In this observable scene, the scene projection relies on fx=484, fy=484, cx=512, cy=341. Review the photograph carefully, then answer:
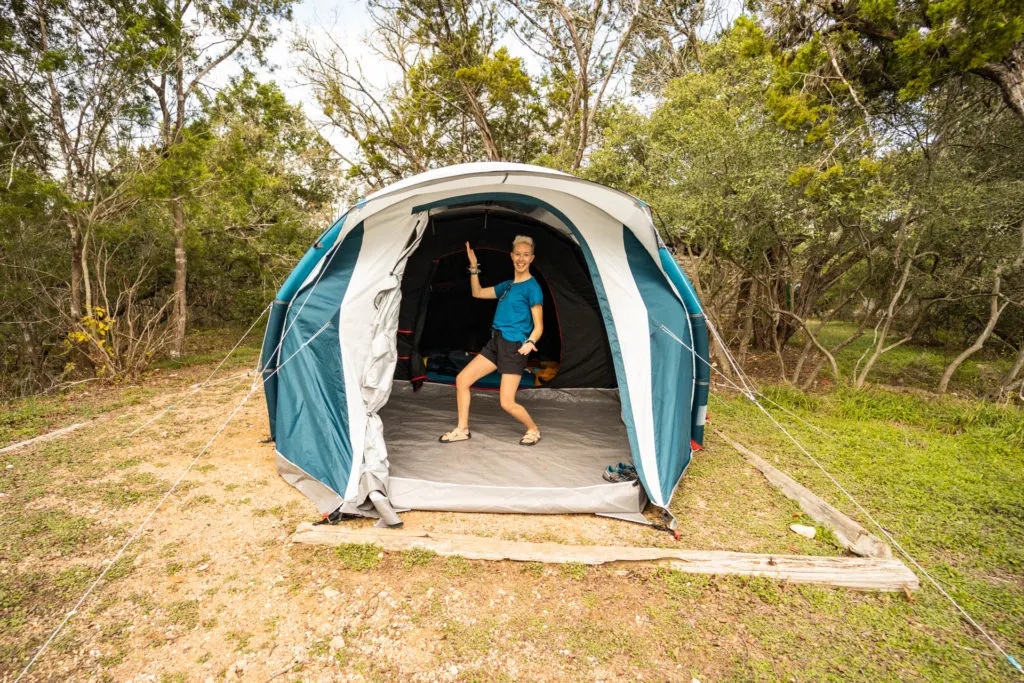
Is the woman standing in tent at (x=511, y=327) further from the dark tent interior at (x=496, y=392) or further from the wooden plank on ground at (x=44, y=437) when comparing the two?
the wooden plank on ground at (x=44, y=437)

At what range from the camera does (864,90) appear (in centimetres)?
551

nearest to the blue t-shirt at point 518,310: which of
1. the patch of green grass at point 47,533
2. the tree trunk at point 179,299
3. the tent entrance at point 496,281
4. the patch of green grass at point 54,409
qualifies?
the tent entrance at point 496,281

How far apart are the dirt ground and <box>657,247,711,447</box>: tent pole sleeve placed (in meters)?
0.68

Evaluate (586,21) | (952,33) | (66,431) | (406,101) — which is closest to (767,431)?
(952,33)

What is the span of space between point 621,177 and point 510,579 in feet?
17.4

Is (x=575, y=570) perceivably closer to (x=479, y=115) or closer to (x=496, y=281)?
(x=496, y=281)

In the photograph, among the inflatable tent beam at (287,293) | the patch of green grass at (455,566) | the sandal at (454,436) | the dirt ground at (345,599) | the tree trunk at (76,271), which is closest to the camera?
the dirt ground at (345,599)

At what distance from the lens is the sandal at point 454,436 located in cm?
357

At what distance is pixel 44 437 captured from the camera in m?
3.60

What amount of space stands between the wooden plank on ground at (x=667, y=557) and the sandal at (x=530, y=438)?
1.20 m

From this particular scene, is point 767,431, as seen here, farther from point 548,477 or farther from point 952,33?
point 952,33

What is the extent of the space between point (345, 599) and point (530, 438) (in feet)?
5.87

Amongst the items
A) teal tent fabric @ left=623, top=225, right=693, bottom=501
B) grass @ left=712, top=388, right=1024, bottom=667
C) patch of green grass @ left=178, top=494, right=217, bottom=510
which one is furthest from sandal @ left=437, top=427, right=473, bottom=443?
grass @ left=712, top=388, right=1024, bottom=667

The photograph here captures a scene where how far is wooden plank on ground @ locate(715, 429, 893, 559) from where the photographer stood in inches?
93.2
